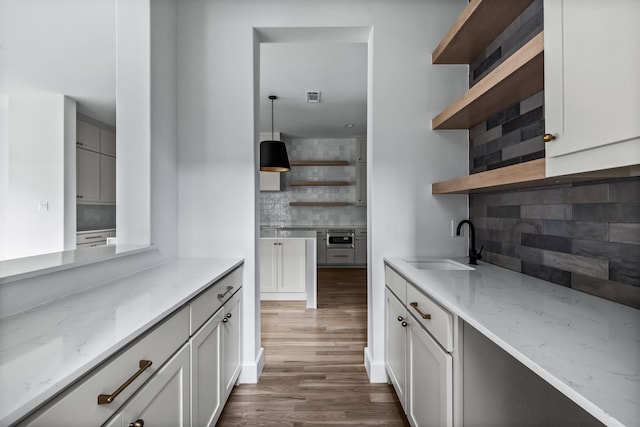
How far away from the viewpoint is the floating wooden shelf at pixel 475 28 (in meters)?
1.63

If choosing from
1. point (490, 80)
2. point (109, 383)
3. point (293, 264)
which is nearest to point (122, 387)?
point (109, 383)

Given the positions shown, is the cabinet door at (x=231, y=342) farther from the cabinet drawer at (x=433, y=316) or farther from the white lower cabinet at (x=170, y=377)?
the cabinet drawer at (x=433, y=316)

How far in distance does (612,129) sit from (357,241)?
236 inches

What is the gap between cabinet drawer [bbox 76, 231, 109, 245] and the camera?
3.89m

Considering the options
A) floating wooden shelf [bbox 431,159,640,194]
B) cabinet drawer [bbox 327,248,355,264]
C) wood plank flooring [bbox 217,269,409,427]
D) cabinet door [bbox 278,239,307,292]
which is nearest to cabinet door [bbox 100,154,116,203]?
cabinet door [bbox 278,239,307,292]

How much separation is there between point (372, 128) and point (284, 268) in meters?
2.47

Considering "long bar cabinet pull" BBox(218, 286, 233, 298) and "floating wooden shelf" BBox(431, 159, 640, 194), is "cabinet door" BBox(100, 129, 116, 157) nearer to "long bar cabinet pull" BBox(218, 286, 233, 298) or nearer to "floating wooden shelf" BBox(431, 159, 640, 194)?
"long bar cabinet pull" BBox(218, 286, 233, 298)

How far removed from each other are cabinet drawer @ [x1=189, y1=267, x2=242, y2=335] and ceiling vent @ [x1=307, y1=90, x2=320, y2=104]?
9.59ft

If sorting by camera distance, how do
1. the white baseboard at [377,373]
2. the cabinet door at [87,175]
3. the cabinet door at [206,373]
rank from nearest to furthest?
the cabinet door at [206,373]
the white baseboard at [377,373]
the cabinet door at [87,175]

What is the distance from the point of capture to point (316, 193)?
7.06 m

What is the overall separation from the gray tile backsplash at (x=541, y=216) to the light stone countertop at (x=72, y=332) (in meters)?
1.62

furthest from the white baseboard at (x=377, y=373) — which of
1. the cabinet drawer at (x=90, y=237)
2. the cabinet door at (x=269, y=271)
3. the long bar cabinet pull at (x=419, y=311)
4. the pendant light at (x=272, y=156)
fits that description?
the cabinet drawer at (x=90, y=237)

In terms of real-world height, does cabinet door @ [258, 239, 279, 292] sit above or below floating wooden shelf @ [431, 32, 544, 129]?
below

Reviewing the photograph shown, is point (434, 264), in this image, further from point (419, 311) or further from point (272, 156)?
point (272, 156)
